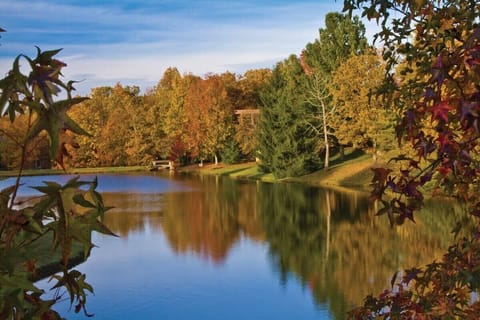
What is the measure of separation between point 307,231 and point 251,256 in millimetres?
4297

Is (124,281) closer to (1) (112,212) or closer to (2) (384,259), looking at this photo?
(2) (384,259)

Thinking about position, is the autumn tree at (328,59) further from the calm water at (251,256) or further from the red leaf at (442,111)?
the red leaf at (442,111)

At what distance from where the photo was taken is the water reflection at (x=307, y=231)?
15.2 metres

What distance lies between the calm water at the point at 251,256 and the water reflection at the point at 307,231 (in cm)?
4

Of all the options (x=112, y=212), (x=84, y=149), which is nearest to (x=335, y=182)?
(x=112, y=212)

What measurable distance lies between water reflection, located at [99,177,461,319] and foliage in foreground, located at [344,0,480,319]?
9207mm

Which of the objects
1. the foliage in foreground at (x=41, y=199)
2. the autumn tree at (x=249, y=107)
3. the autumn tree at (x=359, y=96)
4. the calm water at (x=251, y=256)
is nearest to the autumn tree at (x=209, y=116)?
the autumn tree at (x=249, y=107)

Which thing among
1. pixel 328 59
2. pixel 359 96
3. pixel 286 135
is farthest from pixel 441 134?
pixel 328 59

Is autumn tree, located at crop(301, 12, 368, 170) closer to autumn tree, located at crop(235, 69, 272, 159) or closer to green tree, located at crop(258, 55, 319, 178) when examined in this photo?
green tree, located at crop(258, 55, 319, 178)

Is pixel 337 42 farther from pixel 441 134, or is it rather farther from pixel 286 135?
pixel 441 134

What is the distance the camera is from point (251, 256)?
1780 cm

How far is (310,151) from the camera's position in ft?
134

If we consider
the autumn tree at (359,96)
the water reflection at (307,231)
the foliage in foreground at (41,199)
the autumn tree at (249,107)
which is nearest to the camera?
the foliage in foreground at (41,199)

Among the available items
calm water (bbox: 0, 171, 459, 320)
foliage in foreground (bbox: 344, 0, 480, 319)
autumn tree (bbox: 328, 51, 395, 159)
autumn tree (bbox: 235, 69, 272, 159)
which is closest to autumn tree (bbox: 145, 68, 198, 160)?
autumn tree (bbox: 235, 69, 272, 159)
